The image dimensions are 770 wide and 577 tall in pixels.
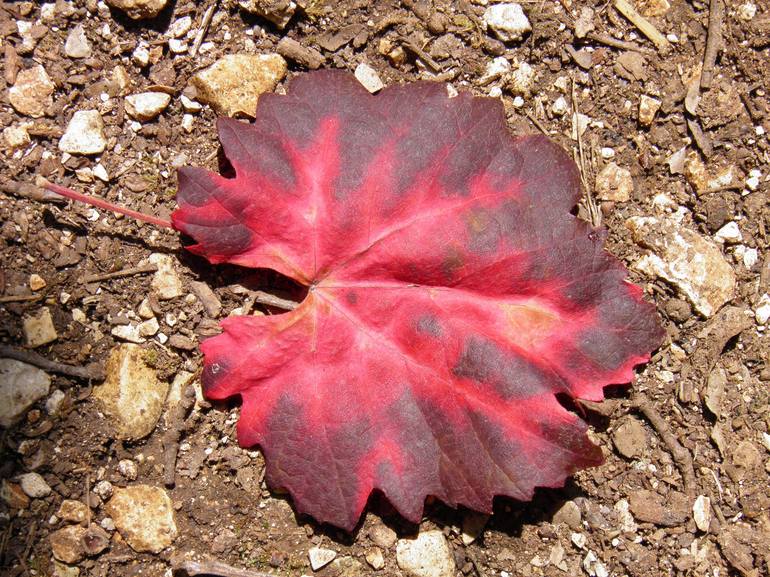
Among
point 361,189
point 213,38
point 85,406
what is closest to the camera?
point 361,189

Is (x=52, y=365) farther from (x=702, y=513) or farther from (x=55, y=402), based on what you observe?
(x=702, y=513)

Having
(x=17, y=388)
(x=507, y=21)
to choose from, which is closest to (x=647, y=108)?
(x=507, y=21)

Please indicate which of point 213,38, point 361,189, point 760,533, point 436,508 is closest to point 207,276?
point 361,189

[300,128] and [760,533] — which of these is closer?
[300,128]

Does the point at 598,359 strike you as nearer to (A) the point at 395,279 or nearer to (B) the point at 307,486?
(A) the point at 395,279

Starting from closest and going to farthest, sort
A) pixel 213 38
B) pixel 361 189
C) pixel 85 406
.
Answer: pixel 361 189 < pixel 85 406 < pixel 213 38

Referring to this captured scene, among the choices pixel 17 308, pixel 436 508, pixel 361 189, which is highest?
pixel 361 189

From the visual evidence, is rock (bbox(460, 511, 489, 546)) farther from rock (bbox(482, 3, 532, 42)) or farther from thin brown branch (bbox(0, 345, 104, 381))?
rock (bbox(482, 3, 532, 42))

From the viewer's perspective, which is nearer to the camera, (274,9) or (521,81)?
(274,9)
